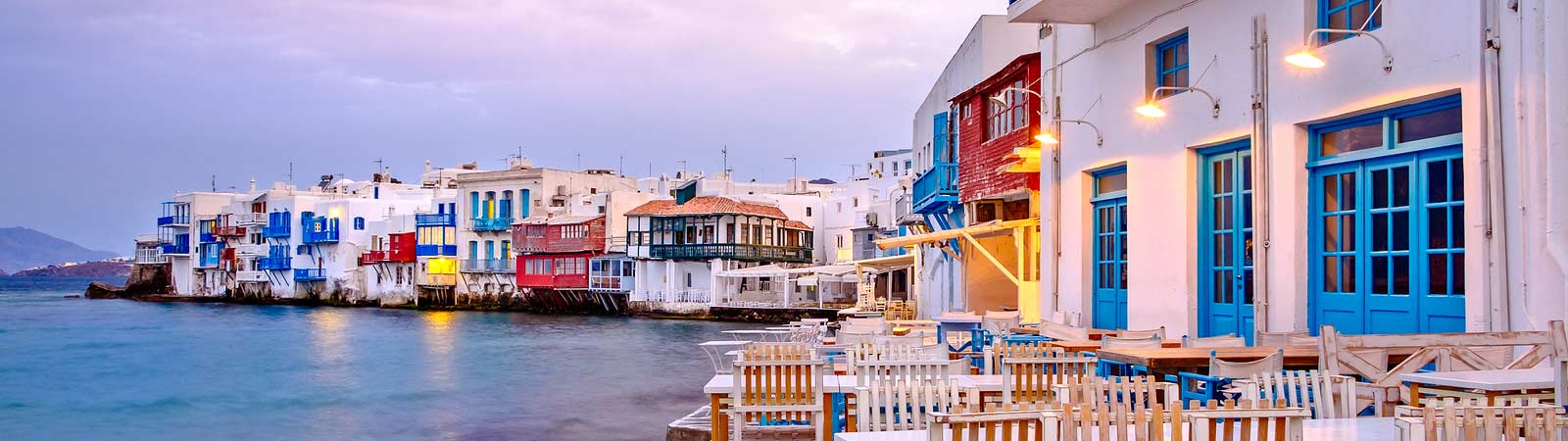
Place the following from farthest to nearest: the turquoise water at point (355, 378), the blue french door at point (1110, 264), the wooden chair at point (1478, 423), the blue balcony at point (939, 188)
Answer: the blue balcony at point (939, 188), the turquoise water at point (355, 378), the blue french door at point (1110, 264), the wooden chair at point (1478, 423)

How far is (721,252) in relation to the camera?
57.8 metres

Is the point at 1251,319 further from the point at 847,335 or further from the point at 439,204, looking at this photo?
the point at 439,204

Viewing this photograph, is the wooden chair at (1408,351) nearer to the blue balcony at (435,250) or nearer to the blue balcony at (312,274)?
the blue balcony at (435,250)

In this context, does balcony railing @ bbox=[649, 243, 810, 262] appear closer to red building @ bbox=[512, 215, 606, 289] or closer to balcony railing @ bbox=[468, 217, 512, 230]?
red building @ bbox=[512, 215, 606, 289]

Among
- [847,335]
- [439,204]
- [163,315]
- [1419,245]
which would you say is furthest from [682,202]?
[1419,245]

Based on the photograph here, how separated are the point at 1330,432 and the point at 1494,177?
13.6 feet

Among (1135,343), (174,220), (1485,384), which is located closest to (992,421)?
(1485,384)

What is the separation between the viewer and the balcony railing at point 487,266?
68.1 m

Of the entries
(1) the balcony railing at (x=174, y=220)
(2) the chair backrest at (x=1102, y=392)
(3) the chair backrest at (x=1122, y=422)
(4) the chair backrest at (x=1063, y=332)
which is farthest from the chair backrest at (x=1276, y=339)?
(1) the balcony railing at (x=174, y=220)

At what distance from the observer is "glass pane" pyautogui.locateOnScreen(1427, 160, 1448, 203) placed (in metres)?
8.68

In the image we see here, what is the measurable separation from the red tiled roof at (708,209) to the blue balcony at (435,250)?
13.9 m

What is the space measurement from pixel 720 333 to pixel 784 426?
124ft

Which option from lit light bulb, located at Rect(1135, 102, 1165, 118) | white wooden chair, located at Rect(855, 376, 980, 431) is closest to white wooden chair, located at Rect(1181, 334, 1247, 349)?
lit light bulb, located at Rect(1135, 102, 1165, 118)

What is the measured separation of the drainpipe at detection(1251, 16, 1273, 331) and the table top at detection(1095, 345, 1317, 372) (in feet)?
7.48
